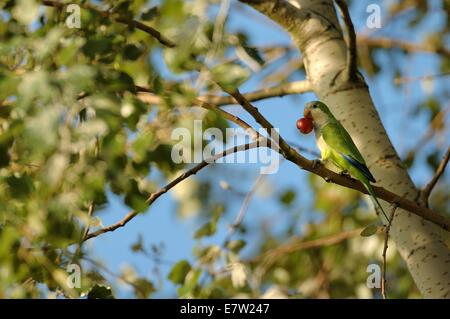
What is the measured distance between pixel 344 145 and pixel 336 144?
0.25 ft

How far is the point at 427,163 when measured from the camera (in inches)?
204

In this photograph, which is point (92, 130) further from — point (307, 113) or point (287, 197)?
point (287, 197)

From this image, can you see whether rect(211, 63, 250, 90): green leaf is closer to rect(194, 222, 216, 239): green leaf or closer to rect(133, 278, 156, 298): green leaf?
rect(194, 222, 216, 239): green leaf

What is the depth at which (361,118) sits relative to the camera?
3.09m

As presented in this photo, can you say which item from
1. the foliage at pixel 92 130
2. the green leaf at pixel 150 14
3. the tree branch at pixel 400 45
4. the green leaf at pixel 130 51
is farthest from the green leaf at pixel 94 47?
the tree branch at pixel 400 45

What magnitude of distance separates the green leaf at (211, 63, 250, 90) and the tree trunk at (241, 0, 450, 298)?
2.84 ft

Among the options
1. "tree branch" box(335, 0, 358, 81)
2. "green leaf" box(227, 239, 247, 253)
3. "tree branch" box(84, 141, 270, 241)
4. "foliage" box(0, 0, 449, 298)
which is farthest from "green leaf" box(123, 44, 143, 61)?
"green leaf" box(227, 239, 247, 253)

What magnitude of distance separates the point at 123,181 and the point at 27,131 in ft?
1.16

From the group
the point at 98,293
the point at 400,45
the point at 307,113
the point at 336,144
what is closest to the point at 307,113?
the point at 307,113

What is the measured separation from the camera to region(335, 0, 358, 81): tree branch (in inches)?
112

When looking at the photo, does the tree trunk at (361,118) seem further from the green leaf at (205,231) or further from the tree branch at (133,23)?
the green leaf at (205,231)

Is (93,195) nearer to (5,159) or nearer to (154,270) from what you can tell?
(5,159)

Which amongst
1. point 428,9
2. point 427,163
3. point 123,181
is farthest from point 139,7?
point 428,9

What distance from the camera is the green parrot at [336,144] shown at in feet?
9.82
